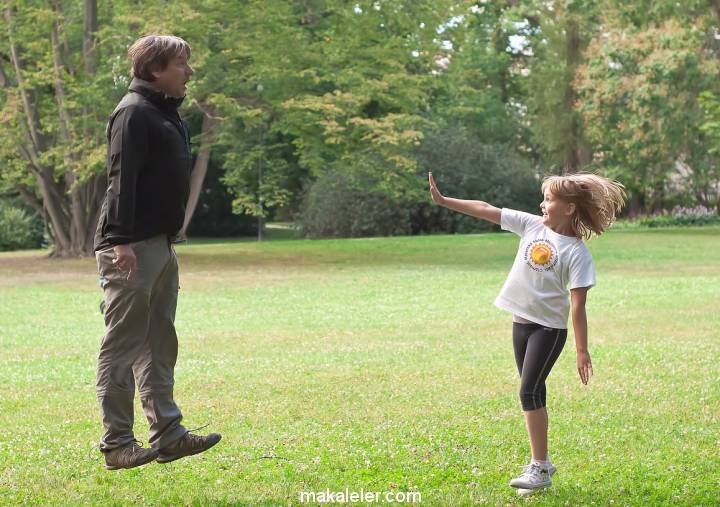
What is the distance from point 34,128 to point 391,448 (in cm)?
2417

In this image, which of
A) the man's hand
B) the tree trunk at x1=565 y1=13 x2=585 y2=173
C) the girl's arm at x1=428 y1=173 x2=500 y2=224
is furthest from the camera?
the tree trunk at x1=565 y1=13 x2=585 y2=173

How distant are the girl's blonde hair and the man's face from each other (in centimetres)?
A: 201

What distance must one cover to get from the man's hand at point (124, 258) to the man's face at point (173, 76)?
0.86 metres

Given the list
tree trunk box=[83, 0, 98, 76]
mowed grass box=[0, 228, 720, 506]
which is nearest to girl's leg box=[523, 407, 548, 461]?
mowed grass box=[0, 228, 720, 506]

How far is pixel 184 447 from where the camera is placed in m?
5.75

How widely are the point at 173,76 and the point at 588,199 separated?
2297 millimetres

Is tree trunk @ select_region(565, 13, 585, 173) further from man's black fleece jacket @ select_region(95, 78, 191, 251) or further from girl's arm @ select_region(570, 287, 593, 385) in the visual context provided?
man's black fleece jacket @ select_region(95, 78, 191, 251)

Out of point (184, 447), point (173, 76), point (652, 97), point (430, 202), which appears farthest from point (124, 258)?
point (430, 202)

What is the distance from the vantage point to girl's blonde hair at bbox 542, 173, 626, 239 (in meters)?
5.70

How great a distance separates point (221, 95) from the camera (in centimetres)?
2548

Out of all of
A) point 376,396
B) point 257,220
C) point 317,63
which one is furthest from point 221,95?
point 257,220

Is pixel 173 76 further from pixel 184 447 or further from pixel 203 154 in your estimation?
pixel 203 154

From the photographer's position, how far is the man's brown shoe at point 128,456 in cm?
559

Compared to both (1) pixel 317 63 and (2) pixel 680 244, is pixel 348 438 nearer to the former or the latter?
(1) pixel 317 63
